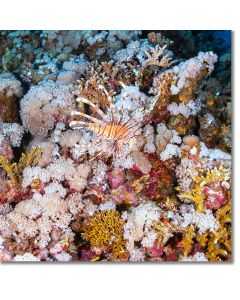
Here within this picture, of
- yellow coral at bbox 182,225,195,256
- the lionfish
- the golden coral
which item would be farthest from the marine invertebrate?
yellow coral at bbox 182,225,195,256

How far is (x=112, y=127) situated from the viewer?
3.03 metres

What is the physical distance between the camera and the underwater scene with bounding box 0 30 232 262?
305 centimetres

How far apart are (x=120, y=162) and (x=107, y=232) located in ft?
1.81

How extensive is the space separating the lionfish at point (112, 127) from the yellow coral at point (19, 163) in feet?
1.22

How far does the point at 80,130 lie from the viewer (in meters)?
3.11

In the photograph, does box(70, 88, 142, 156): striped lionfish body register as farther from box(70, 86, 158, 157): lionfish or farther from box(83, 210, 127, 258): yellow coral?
box(83, 210, 127, 258): yellow coral

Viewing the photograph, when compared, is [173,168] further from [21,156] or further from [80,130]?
[21,156]

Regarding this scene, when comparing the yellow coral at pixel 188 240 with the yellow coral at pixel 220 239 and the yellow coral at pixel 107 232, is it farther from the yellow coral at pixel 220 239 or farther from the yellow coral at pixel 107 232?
the yellow coral at pixel 107 232

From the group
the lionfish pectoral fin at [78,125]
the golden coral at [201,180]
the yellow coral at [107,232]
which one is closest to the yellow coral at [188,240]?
the golden coral at [201,180]

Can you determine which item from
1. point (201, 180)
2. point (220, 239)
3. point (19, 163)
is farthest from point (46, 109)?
point (220, 239)

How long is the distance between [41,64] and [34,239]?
57.1 inches

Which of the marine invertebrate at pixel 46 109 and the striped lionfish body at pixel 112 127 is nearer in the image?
the striped lionfish body at pixel 112 127

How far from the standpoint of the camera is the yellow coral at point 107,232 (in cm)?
306
